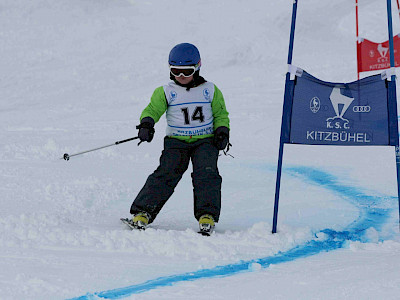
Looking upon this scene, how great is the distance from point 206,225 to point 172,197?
155 centimetres

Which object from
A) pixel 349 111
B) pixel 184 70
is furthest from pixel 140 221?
pixel 349 111

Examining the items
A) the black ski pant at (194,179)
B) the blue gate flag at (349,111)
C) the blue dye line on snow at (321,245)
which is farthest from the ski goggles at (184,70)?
the blue dye line on snow at (321,245)

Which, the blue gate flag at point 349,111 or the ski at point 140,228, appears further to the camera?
the ski at point 140,228

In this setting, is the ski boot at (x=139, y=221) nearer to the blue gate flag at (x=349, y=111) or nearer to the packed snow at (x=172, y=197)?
the packed snow at (x=172, y=197)

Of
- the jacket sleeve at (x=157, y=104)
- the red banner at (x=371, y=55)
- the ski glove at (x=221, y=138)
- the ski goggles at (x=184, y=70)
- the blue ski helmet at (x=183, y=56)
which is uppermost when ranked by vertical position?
the red banner at (x=371, y=55)

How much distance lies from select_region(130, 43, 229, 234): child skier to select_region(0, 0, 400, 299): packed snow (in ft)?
0.82

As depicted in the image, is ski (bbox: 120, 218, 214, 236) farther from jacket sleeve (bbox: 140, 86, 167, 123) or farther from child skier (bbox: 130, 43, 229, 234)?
jacket sleeve (bbox: 140, 86, 167, 123)

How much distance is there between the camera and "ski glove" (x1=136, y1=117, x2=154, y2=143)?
4.21 m

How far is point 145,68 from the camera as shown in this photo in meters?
14.9

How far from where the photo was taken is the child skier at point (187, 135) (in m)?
4.33

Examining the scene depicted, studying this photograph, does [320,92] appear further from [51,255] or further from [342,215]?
[51,255]

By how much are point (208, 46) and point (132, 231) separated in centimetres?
1317

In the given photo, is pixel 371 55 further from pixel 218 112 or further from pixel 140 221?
pixel 140 221

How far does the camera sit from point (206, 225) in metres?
4.12
